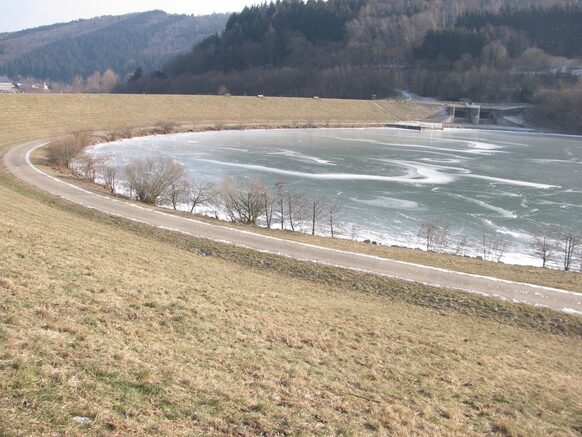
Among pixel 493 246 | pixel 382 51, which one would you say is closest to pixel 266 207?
pixel 493 246

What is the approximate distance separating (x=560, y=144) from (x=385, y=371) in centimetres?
6724

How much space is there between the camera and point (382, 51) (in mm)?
126500

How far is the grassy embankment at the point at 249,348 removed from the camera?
5457 mm

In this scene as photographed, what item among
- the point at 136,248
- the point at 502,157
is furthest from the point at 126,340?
the point at 502,157

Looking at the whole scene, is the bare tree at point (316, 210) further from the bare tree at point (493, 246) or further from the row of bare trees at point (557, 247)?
the row of bare trees at point (557, 247)

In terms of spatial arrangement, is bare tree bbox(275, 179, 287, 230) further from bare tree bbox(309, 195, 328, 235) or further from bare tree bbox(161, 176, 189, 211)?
bare tree bbox(161, 176, 189, 211)

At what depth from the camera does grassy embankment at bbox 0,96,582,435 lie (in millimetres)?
5457

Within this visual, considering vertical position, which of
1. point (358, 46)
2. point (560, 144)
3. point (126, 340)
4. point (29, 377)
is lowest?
point (560, 144)

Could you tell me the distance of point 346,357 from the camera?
836 centimetres

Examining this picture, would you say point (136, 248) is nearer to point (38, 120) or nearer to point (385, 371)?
point (385, 371)

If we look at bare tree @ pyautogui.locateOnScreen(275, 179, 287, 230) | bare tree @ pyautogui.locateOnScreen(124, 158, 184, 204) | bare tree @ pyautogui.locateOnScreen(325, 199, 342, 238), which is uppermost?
bare tree @ pyautogui.locateOnScreen(124, 158, 184, 204)

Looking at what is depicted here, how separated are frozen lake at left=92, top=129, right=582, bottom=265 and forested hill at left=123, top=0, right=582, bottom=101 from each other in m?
44.5

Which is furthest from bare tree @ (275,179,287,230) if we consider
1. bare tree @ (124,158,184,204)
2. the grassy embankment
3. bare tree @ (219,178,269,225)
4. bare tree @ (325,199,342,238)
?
the grassy embankment

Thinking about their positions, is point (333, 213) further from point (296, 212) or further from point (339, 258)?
point (339, 258)
